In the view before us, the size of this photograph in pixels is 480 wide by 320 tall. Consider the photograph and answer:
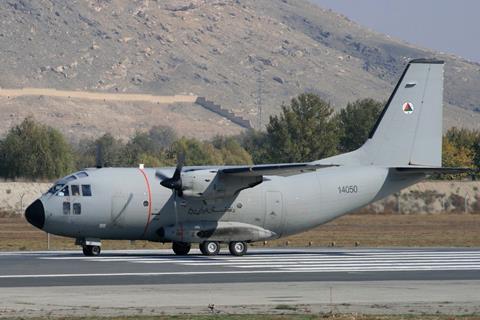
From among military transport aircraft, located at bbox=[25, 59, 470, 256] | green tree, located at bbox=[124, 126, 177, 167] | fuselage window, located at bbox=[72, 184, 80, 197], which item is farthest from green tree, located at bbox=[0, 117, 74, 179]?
fuselage window, located at bbox=[72, 184, 80, 197]

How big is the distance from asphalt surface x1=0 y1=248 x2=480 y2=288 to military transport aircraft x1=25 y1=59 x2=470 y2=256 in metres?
0.95

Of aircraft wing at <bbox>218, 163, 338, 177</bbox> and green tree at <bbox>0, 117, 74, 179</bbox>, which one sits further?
green tree at <bbox>0, 117, 74, 179</bbox>

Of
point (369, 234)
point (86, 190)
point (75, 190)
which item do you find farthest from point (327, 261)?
point (369, 234)

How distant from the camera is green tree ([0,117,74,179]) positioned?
90.2 meters

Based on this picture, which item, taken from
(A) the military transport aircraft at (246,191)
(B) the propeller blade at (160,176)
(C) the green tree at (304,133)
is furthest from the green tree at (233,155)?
(B) the propeller blade at (160,176)

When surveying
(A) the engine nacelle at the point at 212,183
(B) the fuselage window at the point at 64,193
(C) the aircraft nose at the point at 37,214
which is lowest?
(C) the aircraft nose at the point at 37,214

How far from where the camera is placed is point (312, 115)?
102312mm

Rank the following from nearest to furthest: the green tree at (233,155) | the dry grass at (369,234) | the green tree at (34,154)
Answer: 1. the dry grass at (369,234)
2. the green tree at (34,154)
3. the green tree at (233,155)

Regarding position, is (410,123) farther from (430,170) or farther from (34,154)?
(34,154)

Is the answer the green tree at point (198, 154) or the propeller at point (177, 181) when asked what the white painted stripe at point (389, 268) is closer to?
the propeller at point (177, 181)

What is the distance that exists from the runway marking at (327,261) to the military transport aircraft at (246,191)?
3.07 feet

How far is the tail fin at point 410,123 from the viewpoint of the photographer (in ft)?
144

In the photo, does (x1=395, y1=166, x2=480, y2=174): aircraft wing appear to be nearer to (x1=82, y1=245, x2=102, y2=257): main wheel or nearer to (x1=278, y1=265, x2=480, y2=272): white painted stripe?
(x1=278, y1=265, x2=480, y2=272): white painted stripe

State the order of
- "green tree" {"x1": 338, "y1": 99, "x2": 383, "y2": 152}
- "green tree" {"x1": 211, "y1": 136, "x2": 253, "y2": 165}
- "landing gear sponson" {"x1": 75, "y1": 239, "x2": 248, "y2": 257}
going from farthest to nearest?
"green tree" {"x1": 338, "y1": 99, "x2": 383, "y2": 152} → "green tree" {"x1": 211, "y1": 136, "x2": 253, "y2": 165} → "landing gear sponson" {"x1": 75, "y1": 239, "x2": 248, "y2": 257}
